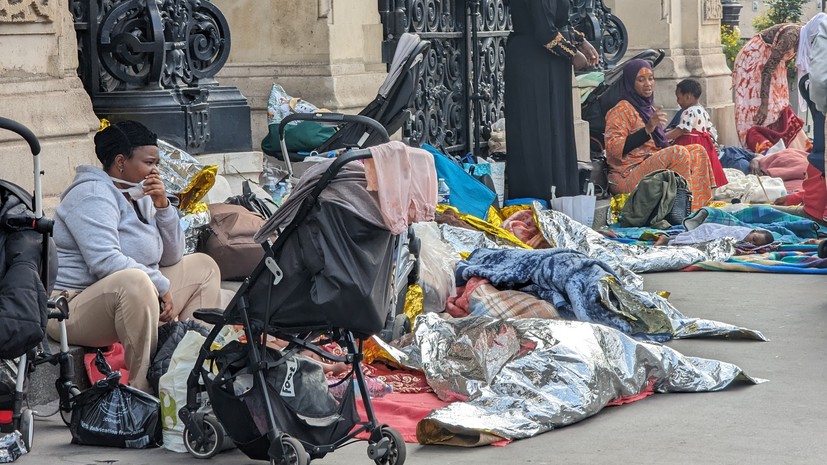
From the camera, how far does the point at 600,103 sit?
14508 millimetres

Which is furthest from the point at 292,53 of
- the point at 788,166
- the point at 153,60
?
the point at 788,166

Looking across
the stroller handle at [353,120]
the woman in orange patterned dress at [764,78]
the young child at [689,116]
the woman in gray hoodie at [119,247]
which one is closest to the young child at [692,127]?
the young child at [689,116]

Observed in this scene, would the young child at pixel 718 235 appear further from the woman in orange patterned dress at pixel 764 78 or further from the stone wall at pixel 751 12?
the stone wall at pixel 751 12

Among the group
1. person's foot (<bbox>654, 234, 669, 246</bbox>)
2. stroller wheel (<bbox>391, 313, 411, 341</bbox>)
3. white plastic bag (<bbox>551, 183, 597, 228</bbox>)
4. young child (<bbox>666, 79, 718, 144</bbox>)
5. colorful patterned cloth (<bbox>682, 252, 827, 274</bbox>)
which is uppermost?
young child (<bbox>666, 79, 718, 144</bbox>)

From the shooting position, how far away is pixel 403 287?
7.37 meters

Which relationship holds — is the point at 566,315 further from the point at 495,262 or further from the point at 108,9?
the point at 108,9

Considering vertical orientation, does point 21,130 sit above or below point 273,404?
above

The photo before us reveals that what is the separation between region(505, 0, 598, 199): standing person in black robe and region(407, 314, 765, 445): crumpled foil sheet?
4.60 m

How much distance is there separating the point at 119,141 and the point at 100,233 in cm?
45

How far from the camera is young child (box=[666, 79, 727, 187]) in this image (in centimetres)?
1296

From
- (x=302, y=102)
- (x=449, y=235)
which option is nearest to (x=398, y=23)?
(x=302, y=102)

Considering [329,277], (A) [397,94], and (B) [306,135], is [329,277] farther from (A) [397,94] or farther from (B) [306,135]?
(B) [306,135]

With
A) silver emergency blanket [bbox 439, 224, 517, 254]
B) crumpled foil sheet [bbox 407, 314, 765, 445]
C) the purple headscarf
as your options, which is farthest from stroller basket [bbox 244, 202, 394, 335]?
the purple headscarf

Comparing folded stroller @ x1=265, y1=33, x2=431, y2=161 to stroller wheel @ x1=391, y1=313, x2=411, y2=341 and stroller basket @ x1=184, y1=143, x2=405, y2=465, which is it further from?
stroller basket @ x1=184, y1=143, x2=405, y2=465
